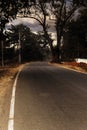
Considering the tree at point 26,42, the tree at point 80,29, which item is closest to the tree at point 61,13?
the tree at point 80,29

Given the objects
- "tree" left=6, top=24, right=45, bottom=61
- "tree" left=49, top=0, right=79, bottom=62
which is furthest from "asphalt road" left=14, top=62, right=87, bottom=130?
"tree" left=6, top=24, right=45, bottom=61

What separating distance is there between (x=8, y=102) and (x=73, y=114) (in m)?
3.76

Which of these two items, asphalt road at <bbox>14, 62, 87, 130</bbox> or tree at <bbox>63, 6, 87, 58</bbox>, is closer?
asphalt road at <bbox>14, 62, 87, 130</bbox>

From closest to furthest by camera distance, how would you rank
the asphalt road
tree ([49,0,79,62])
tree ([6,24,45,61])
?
1. the asphalt road
2. tree ([49,0,79,62])
3. tree ([6,24,45,61])

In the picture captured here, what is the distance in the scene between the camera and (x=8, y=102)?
14797mm

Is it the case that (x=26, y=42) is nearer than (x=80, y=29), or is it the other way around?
(x=80, y=29)

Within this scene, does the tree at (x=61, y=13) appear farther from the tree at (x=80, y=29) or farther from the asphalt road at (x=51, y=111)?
the asphalt road at (x=51, y=111)

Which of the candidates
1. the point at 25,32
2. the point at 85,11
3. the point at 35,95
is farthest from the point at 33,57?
the point at 35,95

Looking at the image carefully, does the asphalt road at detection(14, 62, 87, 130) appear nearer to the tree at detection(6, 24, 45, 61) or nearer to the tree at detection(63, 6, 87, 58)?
the tree at detection(63, 6, 87, 58)

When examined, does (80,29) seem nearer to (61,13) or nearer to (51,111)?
(61,13)

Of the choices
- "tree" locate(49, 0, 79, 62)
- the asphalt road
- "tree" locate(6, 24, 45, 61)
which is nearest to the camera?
the asphalt road

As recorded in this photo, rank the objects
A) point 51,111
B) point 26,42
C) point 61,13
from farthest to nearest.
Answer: point 26,42 < point 61,13 < point 51,111

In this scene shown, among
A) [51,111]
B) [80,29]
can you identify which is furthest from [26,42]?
[51,111]

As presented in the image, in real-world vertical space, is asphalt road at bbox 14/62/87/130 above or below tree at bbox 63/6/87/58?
below
